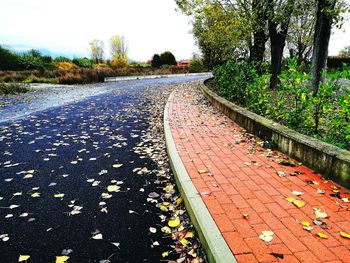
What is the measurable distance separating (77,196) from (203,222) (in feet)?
6.89

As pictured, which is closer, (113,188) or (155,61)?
(113,188)

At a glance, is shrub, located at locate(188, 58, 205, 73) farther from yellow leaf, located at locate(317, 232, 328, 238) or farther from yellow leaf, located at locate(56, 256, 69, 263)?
yellow leaf, located at locate(56, 256, 69, 263)

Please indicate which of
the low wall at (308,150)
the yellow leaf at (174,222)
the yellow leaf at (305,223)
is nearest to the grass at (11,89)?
the low wall at (308,150)

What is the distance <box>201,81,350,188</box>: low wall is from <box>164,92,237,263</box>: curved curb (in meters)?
2.05

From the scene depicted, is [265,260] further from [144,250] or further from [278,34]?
[278,34]

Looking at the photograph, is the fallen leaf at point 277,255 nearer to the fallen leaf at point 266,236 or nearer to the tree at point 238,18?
the fallen leaf at point 266,236

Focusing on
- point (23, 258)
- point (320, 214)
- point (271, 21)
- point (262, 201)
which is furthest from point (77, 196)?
point (271, 21)

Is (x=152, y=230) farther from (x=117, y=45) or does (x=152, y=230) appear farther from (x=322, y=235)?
(x=117, y=45)

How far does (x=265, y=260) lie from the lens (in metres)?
2.54

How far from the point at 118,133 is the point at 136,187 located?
3.58 meters

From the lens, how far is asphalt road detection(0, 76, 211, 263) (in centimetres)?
302

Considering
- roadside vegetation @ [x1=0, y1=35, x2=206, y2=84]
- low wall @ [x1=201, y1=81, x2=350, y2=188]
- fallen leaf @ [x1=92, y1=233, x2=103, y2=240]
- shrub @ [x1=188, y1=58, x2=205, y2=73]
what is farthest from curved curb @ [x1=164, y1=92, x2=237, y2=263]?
shrub @ [x1=188, y1=58, x2=205, y2=73]

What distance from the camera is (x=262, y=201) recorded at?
3574 millimetres

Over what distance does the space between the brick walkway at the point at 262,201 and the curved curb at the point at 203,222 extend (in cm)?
8
